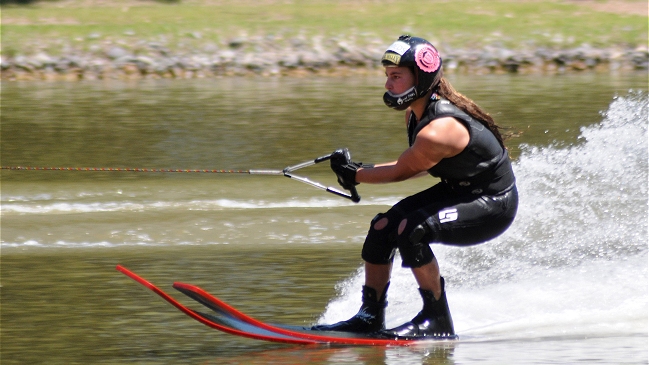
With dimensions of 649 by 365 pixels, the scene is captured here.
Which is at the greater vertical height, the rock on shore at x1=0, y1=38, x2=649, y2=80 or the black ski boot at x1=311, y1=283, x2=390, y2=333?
the rock on shore at x1=0, y1=38, x2=649, y2=80

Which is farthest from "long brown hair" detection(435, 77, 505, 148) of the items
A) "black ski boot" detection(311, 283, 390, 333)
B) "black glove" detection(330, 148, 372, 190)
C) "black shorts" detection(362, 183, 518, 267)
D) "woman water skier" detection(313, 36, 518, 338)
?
A: "black ski boot" detection(311, 283, 390, 333)

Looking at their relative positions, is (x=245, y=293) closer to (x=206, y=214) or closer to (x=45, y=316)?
(x=45, y=316)

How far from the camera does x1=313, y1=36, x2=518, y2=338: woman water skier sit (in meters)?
5.75

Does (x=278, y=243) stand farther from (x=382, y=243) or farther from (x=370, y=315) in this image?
(x=382, y=243)

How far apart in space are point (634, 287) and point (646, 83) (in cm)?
1406

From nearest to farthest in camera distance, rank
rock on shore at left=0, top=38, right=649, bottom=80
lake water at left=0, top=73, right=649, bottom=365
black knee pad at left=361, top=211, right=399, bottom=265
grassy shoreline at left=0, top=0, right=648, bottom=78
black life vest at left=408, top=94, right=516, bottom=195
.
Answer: black life vest at left=408, top=94, right=516, bottom=195 → black knee pad at left=361, top=211, right=399, bottom=265 → lake water at left=0, top=73, right=649, bottom=365 → rock on shore at left=0, top=38, right=649, bottom=80 → grassy shoreline at left=0, top=0, right=648, bottom=78

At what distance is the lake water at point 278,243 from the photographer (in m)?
6.20

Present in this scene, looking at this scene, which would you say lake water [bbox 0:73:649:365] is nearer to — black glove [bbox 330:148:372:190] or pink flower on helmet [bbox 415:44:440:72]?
black glove [bbox 330:148:372:190]

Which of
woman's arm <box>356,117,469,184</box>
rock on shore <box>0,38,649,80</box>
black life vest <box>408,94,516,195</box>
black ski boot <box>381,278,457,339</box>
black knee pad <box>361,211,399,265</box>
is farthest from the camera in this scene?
rock on shore <box>0,38,649,80</box>

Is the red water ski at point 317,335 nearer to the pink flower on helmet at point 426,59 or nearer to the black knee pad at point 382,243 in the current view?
the black knee pad at point 382,243

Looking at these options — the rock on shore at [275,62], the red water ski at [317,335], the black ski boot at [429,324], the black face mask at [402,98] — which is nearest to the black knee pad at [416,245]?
the black ski boot at [429,324]

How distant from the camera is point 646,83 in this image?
2027 cm

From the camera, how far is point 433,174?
233 inches

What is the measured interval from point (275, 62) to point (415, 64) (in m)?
17.9
